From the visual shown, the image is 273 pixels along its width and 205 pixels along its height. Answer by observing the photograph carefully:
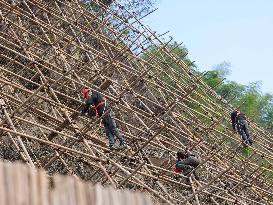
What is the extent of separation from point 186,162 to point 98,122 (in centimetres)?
216

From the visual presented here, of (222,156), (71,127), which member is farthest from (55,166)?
(222,156)

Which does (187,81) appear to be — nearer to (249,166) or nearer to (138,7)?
(249,166)

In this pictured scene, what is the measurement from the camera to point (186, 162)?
8398mm

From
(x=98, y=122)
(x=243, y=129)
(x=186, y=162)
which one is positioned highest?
(x=243, y=129)

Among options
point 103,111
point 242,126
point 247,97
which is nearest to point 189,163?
point 103,111

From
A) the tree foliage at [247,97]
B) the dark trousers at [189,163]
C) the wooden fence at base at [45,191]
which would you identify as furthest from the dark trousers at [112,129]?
the tree foliage at [247,97]

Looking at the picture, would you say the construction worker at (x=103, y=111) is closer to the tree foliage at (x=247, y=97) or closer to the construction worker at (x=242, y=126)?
the construction worker at (x=242, y=126)

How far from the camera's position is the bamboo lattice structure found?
6.94m

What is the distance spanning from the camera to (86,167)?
32.0ft

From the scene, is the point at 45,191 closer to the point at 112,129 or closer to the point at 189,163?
the point at 112,129

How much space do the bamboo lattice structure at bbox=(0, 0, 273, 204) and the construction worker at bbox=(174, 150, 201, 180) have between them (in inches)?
6.4

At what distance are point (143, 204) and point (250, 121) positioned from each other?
10.4m

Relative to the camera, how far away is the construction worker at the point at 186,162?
27.3ft

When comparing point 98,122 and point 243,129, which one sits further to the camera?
point 243,129
